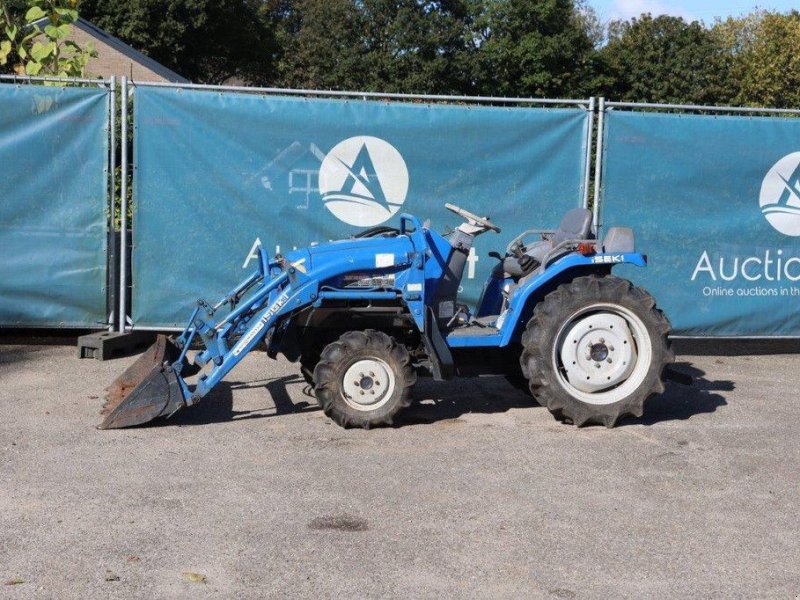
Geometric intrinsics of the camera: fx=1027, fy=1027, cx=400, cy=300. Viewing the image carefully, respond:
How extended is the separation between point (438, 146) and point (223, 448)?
154 inches

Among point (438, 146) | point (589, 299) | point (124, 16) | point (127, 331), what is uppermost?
point (124, 16)

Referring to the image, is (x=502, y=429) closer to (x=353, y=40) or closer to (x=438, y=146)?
(x=438, y=146)

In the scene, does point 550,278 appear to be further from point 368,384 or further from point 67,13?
Result: point 67,13

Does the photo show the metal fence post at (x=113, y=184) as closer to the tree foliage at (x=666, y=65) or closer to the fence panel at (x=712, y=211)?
the fence panel at (x=712, y=211)

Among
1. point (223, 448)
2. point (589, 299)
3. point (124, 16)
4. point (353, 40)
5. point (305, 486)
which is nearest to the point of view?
A: point (305, 486)

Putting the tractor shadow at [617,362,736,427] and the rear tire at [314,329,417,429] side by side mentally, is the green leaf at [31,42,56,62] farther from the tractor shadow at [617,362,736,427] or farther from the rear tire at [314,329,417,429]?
the tractor shadow at [617,362,736,427]

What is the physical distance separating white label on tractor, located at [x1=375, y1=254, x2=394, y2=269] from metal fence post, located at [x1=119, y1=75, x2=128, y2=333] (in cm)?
313

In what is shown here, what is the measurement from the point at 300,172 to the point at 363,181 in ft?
1.88

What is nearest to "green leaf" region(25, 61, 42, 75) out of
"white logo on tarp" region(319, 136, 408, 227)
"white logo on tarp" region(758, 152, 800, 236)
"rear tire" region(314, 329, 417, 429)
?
"white logo on tarp" region(319, 136, 408, 227)

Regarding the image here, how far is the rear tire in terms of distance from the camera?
6938 millimetres

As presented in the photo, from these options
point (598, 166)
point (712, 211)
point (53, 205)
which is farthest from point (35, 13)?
point (712, 211)

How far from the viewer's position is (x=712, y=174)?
9586mm

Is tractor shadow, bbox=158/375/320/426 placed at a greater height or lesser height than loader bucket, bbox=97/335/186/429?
lesser

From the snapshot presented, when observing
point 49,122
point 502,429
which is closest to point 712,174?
point 502,429
